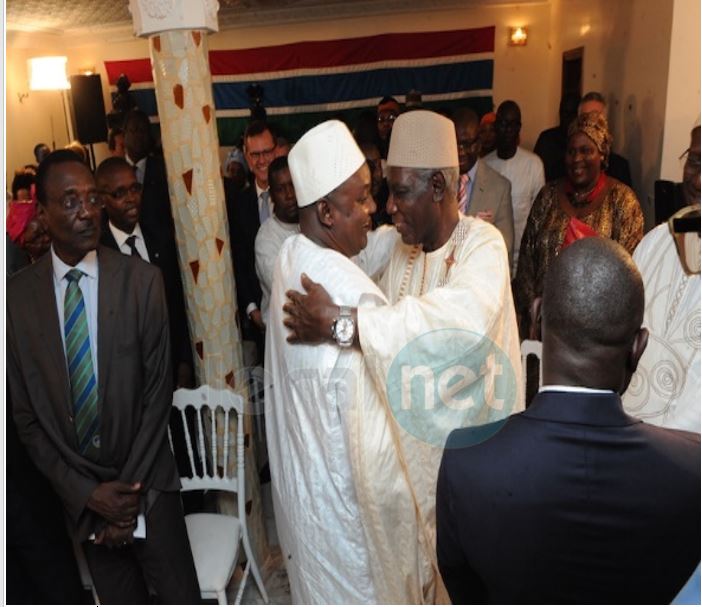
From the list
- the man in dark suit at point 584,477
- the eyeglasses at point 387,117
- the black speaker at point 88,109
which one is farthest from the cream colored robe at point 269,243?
the black speaker at point 88,109

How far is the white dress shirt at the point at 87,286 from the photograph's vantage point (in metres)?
1.87

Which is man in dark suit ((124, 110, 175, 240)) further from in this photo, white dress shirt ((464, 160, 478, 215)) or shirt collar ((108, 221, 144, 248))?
white dress shirt ((464, 160, 478, 215))

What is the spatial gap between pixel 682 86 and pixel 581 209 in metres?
0.71

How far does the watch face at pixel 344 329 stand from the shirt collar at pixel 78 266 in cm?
80

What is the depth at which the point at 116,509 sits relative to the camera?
74.3 inches

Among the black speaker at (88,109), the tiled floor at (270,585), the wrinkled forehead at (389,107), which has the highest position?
the black speaker at (88,109)

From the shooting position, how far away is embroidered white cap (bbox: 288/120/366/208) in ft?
5.35

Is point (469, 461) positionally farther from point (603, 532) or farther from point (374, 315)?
point (374, 315)

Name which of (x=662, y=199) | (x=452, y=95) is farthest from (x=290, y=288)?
(x=452, y=95)

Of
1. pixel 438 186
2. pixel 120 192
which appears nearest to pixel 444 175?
pixel 438 186

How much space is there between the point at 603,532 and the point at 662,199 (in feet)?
6.94

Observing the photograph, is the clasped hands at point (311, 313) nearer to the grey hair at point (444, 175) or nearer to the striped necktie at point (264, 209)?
the grey hair at point (444, 175)

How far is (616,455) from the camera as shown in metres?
0.90

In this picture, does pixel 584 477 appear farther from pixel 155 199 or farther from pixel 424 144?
pixel 155 199
